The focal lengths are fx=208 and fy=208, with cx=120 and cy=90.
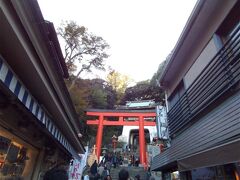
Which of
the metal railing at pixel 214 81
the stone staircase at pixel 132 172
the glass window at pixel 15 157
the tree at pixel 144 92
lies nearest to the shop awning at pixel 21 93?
the glass window at pixel 15 157

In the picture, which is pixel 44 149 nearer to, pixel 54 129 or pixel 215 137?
pixel 54 129

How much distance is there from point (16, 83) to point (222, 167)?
5.75 metres

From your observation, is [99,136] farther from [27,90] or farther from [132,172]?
[27,90]

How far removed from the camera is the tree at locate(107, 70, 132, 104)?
47.6 m

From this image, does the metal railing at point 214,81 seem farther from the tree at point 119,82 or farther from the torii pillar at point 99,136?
the tree at point 119,82

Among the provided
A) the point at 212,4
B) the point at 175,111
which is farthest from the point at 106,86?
the point at 212,4

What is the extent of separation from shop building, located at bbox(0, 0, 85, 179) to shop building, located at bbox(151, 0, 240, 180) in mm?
3526

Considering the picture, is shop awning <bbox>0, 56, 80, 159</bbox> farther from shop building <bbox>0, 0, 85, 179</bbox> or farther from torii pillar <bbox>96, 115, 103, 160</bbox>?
torii pillar <bbox>96, 115, 103, 160</bbox>

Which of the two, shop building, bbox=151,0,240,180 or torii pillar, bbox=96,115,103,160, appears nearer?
shop building, bbox=151,0,240,180

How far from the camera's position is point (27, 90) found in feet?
12.4

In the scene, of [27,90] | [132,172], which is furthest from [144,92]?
[27,90]

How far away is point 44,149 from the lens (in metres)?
7.05

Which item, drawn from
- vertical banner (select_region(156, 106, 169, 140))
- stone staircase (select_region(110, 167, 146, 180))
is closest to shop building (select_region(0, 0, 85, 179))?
vertical banner (select_region(156, 106, 169, 140))

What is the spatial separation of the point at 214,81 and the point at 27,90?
4558mm
